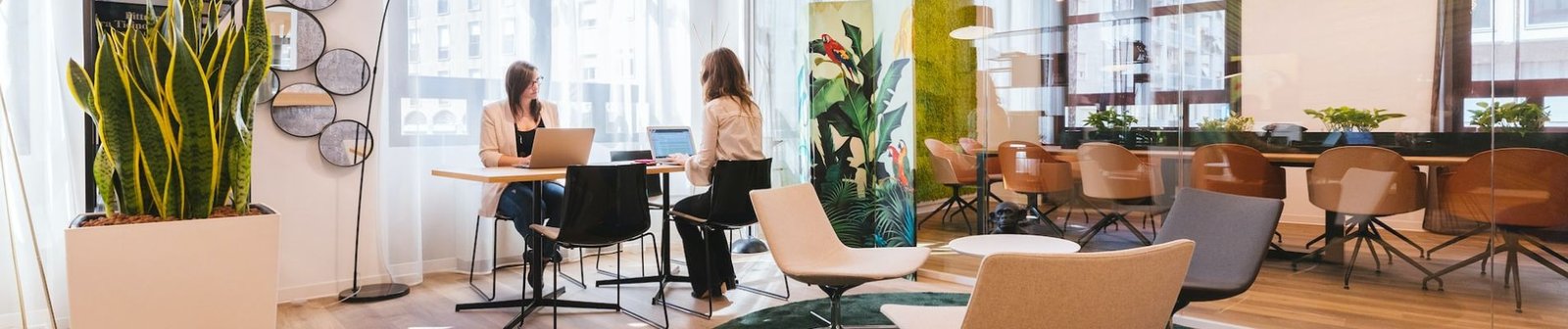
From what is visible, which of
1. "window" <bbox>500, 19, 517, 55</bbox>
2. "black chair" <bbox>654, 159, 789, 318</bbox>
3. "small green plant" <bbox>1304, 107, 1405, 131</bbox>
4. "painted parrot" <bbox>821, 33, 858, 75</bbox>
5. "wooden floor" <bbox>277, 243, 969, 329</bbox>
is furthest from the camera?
"window" <bbox>500, 19, 517, 55</bbox>

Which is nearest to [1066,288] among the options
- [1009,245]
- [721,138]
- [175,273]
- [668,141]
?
[1009,245]

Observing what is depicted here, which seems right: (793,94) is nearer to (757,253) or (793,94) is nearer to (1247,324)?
(757,253)

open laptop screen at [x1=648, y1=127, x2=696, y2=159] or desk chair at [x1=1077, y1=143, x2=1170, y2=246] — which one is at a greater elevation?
open laptop screen at [x1=648, y1=127, x2=696, y2=159]

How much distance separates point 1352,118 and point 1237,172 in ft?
1.53

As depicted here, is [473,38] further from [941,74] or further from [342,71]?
[941,74]

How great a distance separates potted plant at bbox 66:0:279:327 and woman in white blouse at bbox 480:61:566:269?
6.24 feet

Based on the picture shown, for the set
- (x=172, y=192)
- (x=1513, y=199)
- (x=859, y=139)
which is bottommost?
(x=1513, y=199)

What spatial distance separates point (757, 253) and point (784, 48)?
1.33 m

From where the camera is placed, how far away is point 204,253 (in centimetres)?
227

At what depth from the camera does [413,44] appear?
479 cm

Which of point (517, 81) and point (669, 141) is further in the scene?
point (669, 141)

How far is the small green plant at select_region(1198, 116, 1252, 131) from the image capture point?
3738mm

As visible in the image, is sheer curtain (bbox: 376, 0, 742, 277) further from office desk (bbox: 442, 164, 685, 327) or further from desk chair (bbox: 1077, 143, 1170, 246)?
desk chair (bbox: 1077, 143, 1170, 246)

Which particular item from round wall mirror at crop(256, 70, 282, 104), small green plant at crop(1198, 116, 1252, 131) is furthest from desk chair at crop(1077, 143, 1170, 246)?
round wall mirror at crop(256, 70, 282, 104)
